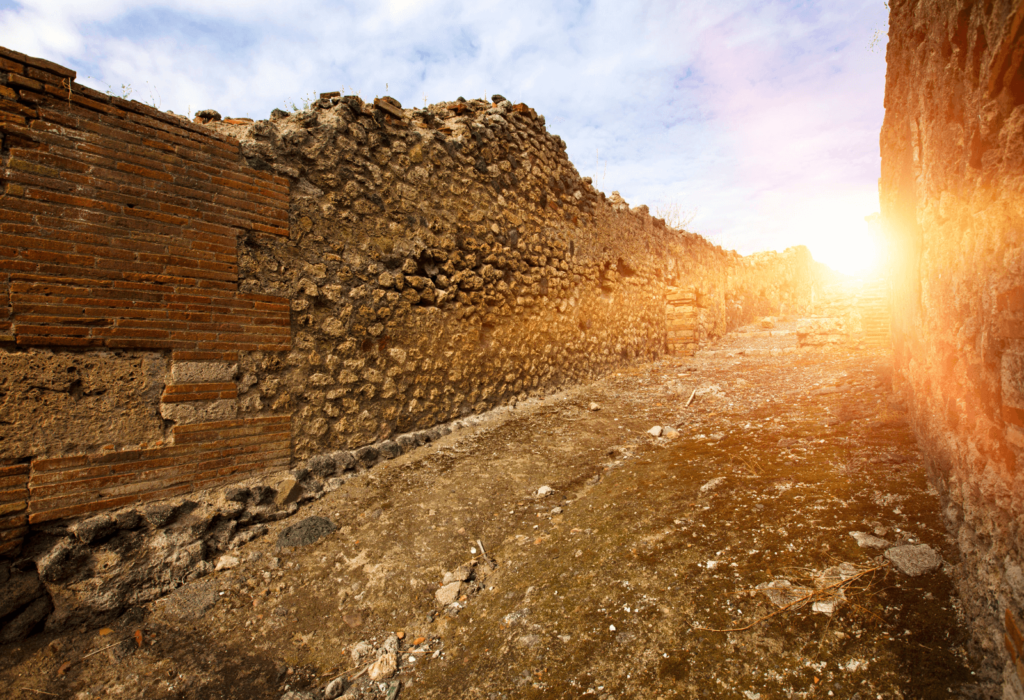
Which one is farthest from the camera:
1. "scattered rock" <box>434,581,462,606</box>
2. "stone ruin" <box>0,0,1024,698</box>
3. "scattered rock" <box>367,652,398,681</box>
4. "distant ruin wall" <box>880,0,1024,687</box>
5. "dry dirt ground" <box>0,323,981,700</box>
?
"scattered rock" <box>434,581,462,606</box>

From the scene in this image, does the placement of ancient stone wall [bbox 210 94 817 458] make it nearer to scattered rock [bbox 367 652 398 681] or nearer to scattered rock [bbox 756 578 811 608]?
scattered rock [bbox 367 652 398 681]

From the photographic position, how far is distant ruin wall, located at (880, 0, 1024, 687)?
48.3 inches

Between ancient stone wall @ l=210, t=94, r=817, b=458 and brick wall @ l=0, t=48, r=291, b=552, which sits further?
ancient stone wall @ l=210, t=94, r=817, b=458

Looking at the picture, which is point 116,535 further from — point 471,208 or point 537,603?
point 471,208

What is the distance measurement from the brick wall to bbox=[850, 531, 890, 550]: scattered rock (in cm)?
335

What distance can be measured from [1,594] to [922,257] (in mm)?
4965

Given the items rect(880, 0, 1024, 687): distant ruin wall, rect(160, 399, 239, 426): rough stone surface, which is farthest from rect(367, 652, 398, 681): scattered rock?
rect(880, 0, 1024, 687): distant ruin wall

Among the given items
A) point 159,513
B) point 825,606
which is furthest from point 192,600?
point 825,606

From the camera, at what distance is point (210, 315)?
2707 millimetres

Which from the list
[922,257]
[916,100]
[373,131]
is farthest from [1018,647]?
[373,131]

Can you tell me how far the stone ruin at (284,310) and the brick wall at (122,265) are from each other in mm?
10

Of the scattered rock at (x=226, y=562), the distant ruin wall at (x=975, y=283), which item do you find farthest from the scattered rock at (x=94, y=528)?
the distant ruin wall at (x=975, y=283)

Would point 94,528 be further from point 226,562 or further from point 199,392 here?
point 199,392

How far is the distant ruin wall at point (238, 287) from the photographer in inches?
86.9
